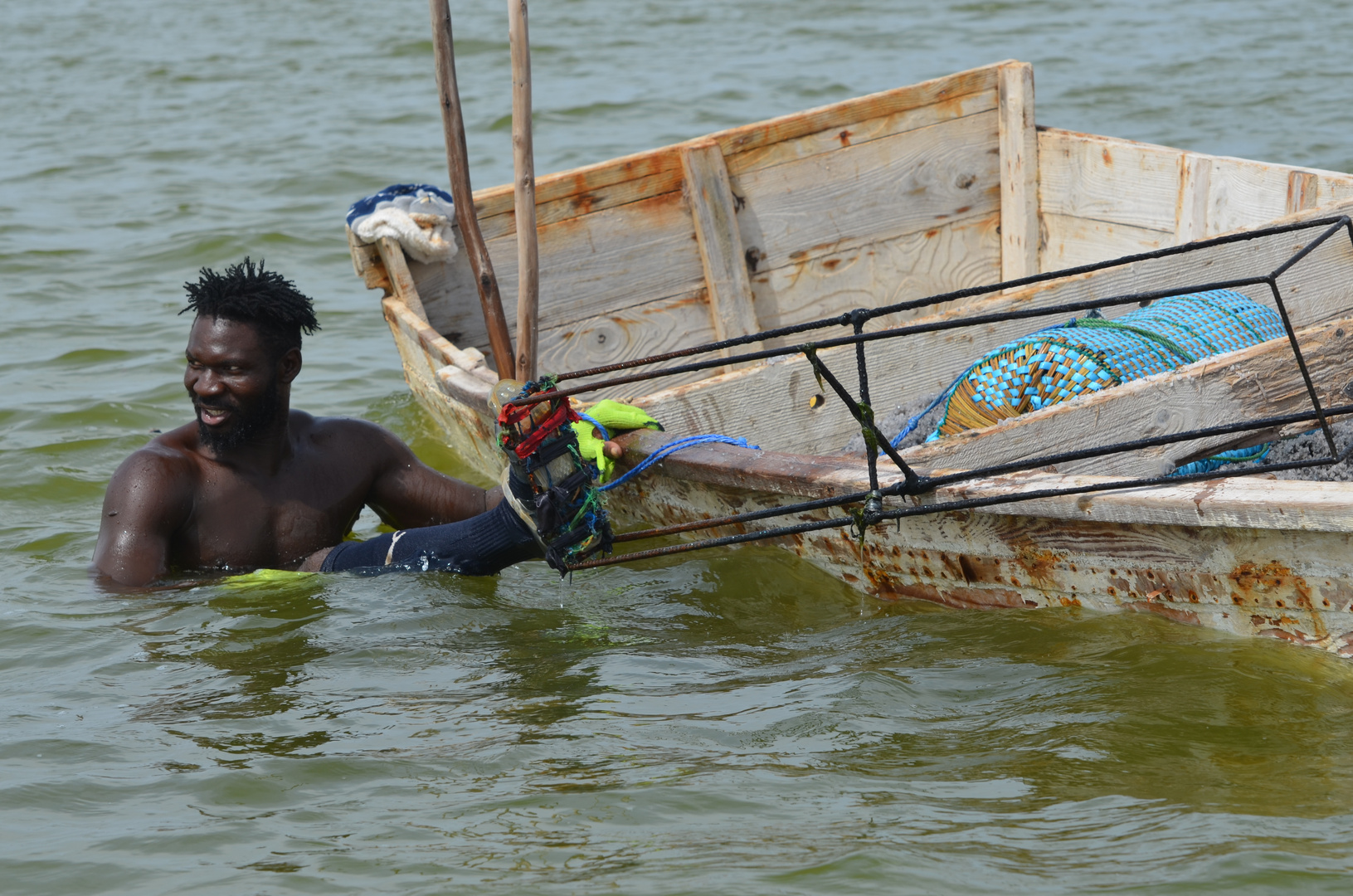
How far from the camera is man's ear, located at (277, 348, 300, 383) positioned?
4152 mm

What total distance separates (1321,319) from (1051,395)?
1.46 meters

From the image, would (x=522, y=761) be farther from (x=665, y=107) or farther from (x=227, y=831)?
(x=665, y=107)

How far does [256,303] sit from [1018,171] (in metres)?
3.66

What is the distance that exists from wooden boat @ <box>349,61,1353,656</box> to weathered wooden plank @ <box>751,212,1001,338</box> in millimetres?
11

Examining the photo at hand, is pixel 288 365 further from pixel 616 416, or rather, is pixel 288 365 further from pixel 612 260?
pixel 612 260

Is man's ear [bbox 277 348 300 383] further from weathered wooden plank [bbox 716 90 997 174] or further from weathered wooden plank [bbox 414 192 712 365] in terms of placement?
weathered wooden plank [bbox 716 90 997 174]

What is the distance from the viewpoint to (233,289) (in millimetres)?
4062

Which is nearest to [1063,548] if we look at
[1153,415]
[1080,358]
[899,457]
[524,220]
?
[899,457]

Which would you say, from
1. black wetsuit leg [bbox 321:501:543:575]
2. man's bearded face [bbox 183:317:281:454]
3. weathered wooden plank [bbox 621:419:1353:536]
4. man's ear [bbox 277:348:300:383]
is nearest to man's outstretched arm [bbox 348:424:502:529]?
black wetsuit leg [bbox 321:501:543:575]

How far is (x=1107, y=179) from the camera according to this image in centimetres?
604

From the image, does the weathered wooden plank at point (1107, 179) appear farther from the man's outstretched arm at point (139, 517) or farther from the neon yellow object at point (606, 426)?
the man's outstretched arm at point (139, 517)

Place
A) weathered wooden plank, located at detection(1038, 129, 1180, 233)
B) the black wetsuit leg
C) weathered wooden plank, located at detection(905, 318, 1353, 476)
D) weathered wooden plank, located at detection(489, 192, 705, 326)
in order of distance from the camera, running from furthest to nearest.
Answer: weathered wooden plank, located at detection(1038, 129, 1180, 233), weathered wooden plank, located at detection(489, 192, 705, 326), the black wetsuit leg, weathered wooden plank, located at detection(905, 318, 1353, 476)

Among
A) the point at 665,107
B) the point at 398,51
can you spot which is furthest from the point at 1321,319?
the point at 398,51

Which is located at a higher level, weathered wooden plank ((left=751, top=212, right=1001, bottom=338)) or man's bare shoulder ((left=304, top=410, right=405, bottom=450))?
weathered wooden plank ((left=751, top=212, right=1001, bottom=338))
